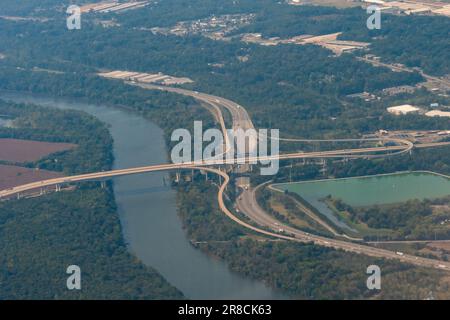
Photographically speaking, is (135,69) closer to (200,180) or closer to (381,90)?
(381,90)

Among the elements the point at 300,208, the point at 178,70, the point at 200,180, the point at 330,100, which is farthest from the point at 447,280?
the point at 178,70

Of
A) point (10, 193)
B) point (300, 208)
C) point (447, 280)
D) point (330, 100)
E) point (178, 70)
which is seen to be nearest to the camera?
point (447, 280)

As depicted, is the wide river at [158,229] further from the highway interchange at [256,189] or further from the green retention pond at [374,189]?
the green retention pond at [374,189]

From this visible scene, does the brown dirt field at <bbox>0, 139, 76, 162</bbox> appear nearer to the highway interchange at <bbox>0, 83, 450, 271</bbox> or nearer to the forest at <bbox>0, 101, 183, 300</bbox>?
the forest at <bbox>0, 101, 183, 300</bbox>

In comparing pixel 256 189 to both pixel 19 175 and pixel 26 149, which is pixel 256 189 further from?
pixel 26 149

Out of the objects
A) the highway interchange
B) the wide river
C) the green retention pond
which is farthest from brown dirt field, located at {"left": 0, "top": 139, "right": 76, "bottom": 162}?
the green retention pond

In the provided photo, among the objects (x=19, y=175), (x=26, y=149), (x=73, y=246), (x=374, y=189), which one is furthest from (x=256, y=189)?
(x=26, y=149)
